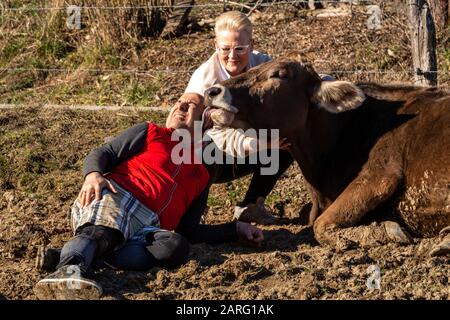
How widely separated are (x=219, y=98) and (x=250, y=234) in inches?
35.2

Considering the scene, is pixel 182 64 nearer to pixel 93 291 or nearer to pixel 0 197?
pixel 0 197

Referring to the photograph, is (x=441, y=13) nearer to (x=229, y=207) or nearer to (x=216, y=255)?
(x=229, y=207)

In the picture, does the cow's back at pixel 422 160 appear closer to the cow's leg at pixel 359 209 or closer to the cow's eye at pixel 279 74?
the cow's leg at pixel 359 209

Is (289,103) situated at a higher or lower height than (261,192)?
higher

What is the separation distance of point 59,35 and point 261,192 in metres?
5.30

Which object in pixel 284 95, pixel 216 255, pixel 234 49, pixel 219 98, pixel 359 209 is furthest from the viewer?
pixel 234 49

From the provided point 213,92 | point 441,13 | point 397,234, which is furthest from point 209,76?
point 441,13

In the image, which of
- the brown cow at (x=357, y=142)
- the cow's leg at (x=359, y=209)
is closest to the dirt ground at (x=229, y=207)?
the cow's leg at (x=359, y=209)

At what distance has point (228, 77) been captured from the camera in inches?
278

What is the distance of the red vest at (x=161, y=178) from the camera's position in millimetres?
5895

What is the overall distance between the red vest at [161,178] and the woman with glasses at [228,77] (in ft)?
1.45

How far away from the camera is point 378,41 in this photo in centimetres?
1076

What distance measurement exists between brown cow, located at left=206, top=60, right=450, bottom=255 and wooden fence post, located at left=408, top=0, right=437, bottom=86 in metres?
1.97
